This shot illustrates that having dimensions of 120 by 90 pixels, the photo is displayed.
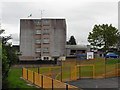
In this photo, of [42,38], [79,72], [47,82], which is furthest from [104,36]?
[47,82]

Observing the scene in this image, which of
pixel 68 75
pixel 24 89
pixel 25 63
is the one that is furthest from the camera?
pixel 25 63

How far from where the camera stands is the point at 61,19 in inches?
3189

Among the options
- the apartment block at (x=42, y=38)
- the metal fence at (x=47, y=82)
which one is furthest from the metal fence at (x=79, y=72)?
the apartment block at (x=42, y=38)

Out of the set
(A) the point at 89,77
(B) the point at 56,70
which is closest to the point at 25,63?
(B) the point at 56,70

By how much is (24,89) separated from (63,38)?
6269 cm

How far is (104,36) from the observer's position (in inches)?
3278

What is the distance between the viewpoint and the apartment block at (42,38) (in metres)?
82.0

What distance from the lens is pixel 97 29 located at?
85.9 m

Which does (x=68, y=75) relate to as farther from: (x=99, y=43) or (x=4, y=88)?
(x=99, y=43)

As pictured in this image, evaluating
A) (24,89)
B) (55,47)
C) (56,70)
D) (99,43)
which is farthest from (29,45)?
(24,89)

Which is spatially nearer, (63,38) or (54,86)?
(54,86)

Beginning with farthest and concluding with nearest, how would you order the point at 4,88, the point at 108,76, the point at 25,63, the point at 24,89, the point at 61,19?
the point at 61,19
the point at 25,63
the point at 108,76
the point at 24,89
the point at 4,88

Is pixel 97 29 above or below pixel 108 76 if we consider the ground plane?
above

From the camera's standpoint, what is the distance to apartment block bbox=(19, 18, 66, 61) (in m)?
82.0
